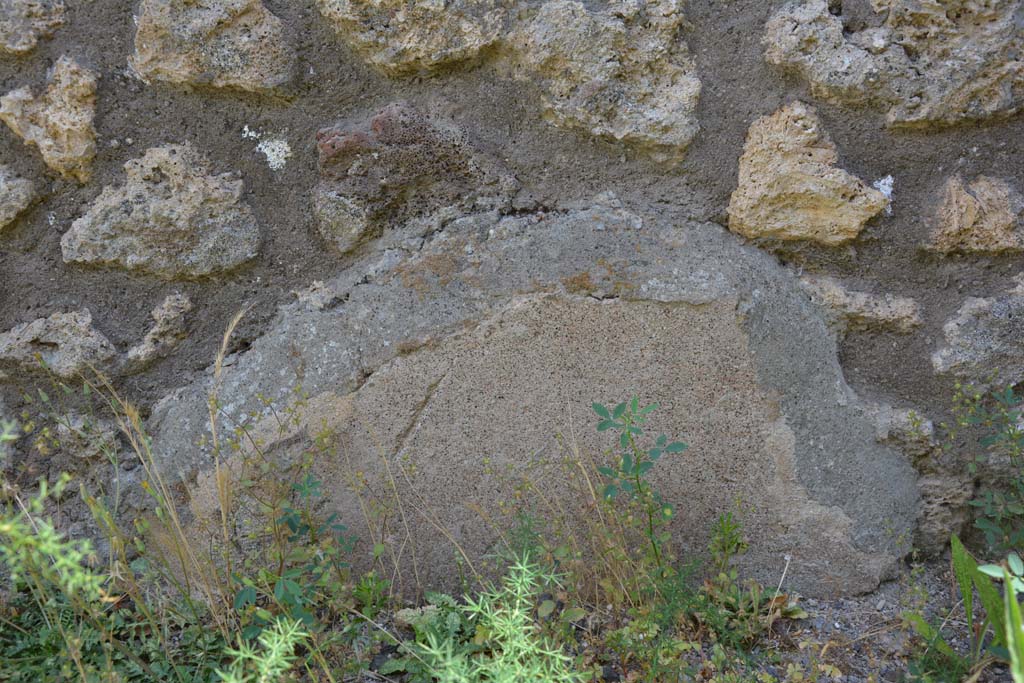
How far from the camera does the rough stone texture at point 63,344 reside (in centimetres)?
174

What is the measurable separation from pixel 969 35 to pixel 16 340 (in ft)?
6.53

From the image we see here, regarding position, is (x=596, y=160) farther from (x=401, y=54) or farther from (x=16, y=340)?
(x=16, y=340)

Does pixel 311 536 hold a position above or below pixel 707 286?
below

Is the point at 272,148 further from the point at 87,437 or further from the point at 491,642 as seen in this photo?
the point at 491,642

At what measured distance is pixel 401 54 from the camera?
168cm

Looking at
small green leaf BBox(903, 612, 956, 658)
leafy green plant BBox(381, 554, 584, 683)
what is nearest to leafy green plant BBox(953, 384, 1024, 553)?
small green leaf BBox(903, 612, 956, 658)

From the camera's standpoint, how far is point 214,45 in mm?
1670

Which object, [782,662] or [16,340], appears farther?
[16,340]

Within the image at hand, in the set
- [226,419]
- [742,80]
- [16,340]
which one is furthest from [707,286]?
[16,340]

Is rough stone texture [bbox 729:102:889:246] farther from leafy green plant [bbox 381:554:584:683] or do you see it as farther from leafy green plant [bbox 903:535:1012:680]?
leafy green plant [bbox 381:554:584:683]

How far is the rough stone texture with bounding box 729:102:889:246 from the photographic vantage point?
165cm

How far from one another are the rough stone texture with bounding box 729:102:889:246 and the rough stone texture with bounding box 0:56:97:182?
4.30 ft

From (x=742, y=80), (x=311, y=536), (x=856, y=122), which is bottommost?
(x=311, y=536)

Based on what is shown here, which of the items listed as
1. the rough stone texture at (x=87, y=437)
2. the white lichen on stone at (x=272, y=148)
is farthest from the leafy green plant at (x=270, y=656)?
the white lichen on stone at (x=272, y=148)
